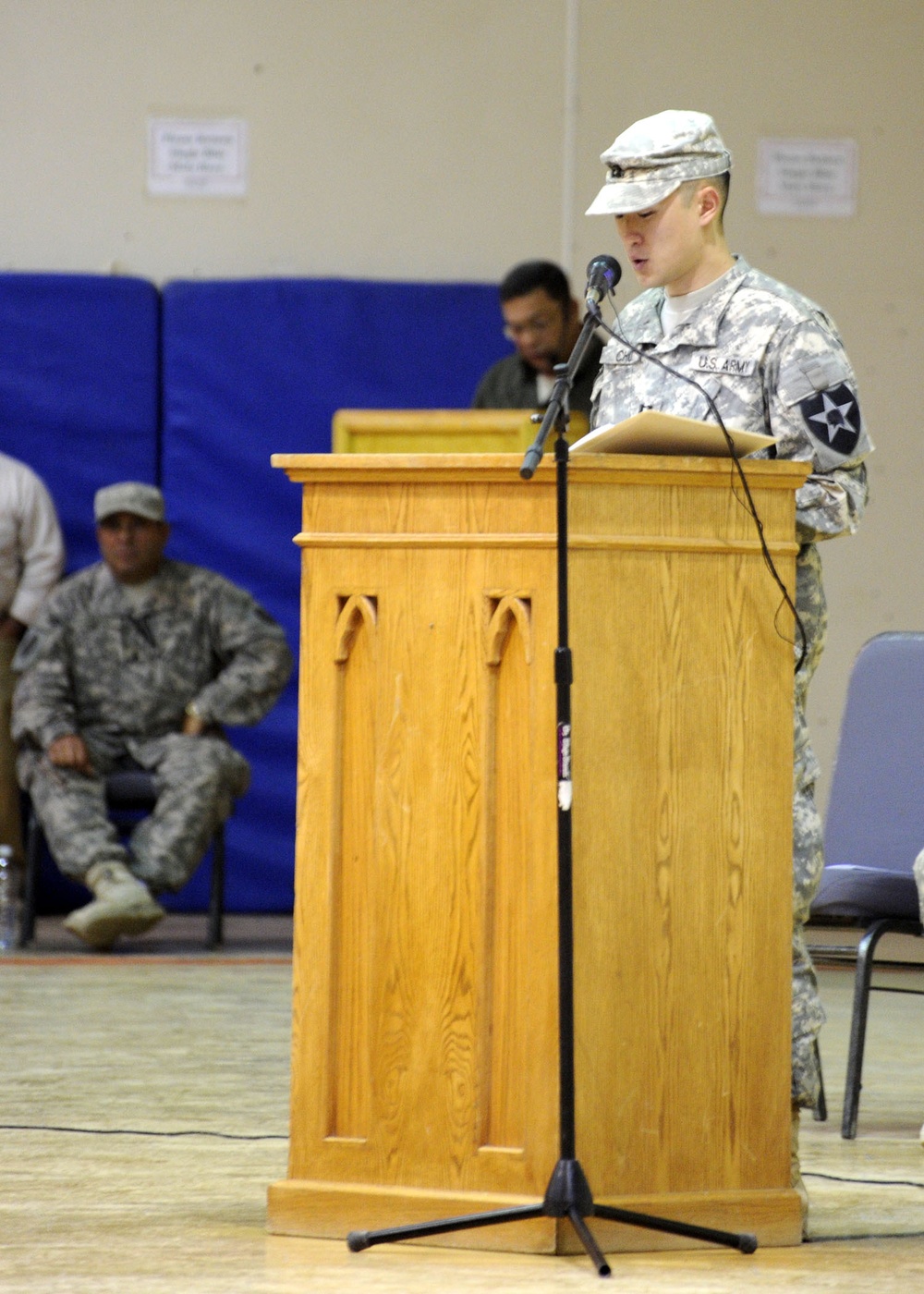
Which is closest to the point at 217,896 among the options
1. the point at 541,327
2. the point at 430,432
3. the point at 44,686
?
the point at 44,686

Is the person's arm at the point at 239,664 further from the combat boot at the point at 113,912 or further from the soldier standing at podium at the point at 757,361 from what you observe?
the soldier standing at podium at the point at 757,361

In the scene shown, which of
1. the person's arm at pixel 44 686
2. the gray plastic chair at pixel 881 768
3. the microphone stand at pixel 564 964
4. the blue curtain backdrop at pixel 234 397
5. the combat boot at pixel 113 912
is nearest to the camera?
the microphone stand at pixel 564 964

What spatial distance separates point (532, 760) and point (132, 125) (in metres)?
4.66

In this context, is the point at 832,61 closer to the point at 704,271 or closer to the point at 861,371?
the point at 861,371

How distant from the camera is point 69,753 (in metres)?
5.59

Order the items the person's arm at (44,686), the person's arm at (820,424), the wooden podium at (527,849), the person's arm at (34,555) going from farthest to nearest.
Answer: the person's arm at (34,555) → the person's arm at (44,686) → the person's arm at (820,424) → the wooden podium at (527,849)

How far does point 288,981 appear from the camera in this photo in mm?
4898

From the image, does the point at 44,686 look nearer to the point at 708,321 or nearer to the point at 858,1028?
the point at 858,1028

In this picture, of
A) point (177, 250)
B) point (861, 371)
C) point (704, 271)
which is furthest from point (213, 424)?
point (704, 271)

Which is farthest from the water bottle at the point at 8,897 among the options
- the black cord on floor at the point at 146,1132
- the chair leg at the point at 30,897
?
the black cord on floor at the point at 146,1132

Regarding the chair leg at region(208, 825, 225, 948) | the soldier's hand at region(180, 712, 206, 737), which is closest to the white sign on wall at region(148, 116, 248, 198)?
the soldier's hand at region(180, 712, 206, 737)

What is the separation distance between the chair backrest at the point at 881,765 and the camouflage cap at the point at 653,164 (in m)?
1.49

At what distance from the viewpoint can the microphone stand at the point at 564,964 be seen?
2.20 m

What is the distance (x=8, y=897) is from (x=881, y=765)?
129 inches
